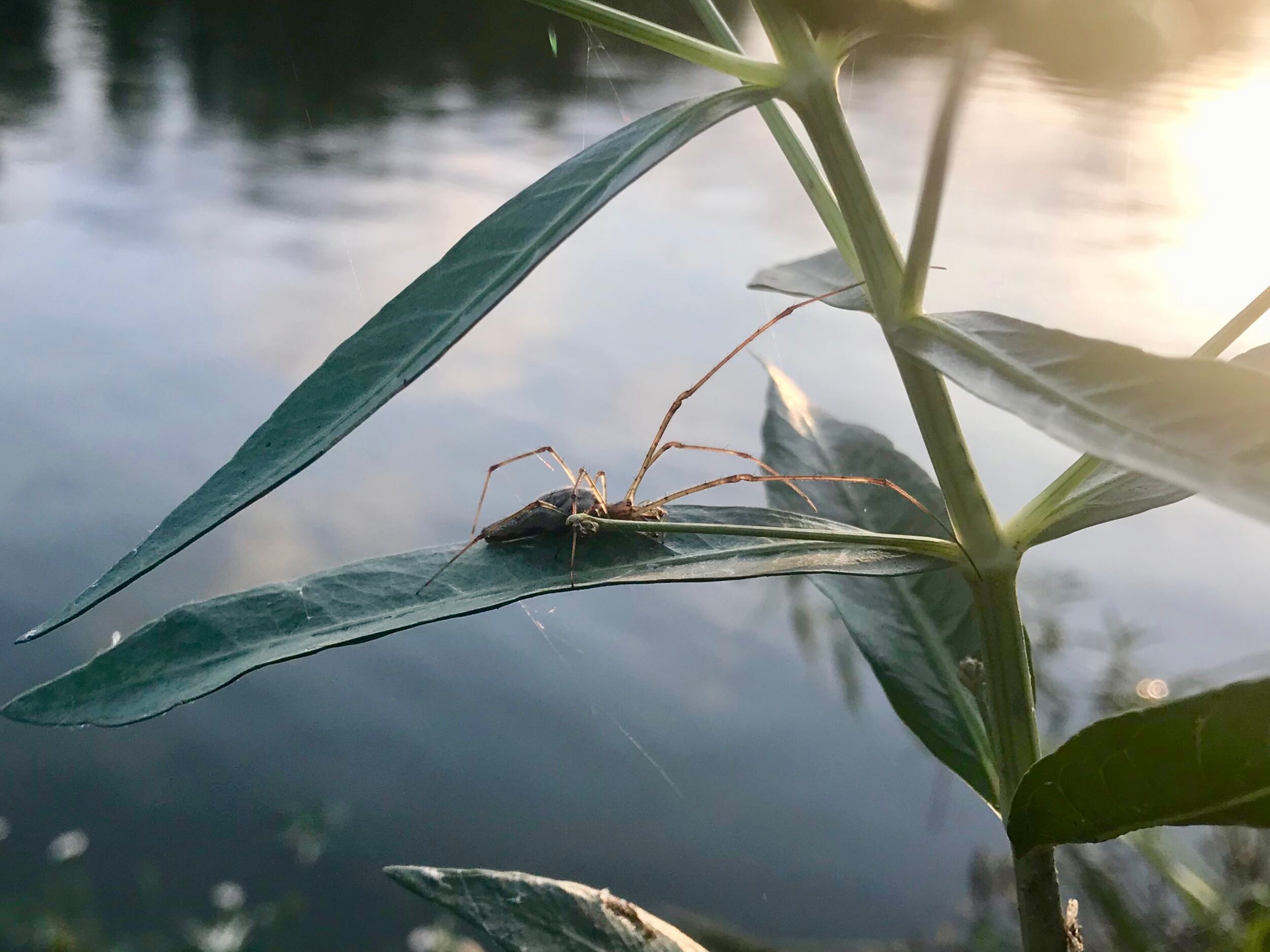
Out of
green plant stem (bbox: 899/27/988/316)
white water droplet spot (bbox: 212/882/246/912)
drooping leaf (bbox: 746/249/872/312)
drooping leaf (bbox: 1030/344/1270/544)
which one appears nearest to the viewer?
green plant stem (bbox: 899/27/988/316)

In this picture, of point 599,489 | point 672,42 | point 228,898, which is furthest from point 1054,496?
point 228,898

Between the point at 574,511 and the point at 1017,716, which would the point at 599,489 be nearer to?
the point at 574,511

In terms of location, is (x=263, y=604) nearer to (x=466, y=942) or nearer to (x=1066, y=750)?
(x=1066, y=750)

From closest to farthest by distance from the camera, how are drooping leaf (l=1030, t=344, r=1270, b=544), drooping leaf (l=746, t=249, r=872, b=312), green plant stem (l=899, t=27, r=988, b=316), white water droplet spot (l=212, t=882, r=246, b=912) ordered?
green plant stem (l=899, t=27, r=988, b=316) < drooping leaf (l=1030, t=344, r=1270, b=544) < drooping leaf (l=746, t=249, r=872, b=312) < white water droplet spot (l=212, t=882, r=246, b=912)

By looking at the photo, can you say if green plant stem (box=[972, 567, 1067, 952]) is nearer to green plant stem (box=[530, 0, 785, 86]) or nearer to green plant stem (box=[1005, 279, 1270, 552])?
green plant stem (box=[1005, 279, 1270, 552])

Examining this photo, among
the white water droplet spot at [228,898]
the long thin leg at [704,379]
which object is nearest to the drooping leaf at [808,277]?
the long thin leg at [704,379]

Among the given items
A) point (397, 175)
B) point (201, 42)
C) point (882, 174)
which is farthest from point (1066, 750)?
point (201, 42)

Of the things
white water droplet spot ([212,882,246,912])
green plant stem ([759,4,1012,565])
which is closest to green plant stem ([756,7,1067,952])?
green plant stem ([759,4,1012,565])
